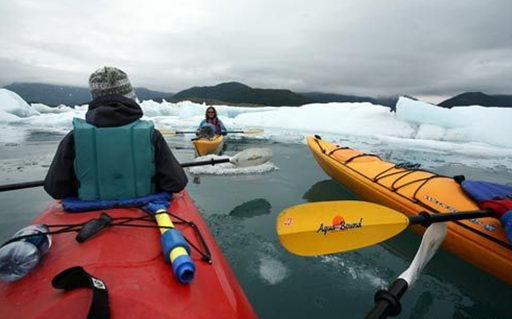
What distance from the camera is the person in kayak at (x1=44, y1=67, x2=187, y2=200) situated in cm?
216

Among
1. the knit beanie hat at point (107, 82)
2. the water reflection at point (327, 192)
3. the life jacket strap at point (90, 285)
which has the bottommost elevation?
the water reflection at point (327, 192)

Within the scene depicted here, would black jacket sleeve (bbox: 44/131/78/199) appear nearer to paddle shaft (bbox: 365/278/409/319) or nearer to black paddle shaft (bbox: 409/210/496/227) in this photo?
paddle shaft (bbox: 365/278/409/319)

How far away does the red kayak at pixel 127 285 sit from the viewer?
1191 mm

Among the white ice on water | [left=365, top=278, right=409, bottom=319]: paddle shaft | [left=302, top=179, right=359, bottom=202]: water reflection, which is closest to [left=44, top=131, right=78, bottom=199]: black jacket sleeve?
[left=365, top=278, right=409, bottom=319]: paddle shaft

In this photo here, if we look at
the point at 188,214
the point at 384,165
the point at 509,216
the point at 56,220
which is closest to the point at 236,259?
the point at 188,214

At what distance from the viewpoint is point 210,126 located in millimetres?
8883

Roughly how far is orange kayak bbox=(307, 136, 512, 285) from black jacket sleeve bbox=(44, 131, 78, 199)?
356cm

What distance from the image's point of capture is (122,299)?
1.23 m

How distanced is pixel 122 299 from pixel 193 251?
587 mm

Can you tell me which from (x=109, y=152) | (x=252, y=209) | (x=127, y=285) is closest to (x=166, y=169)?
(x=109, y=152)

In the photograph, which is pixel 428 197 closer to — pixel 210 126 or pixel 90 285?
pixel 90 285

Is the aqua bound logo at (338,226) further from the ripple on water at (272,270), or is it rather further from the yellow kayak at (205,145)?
the yellow kayak at (205,145)

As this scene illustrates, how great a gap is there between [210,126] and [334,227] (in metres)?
7.02

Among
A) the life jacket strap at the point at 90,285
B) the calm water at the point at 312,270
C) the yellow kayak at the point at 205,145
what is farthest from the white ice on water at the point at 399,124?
the life jacket strap at the point at 90,285
